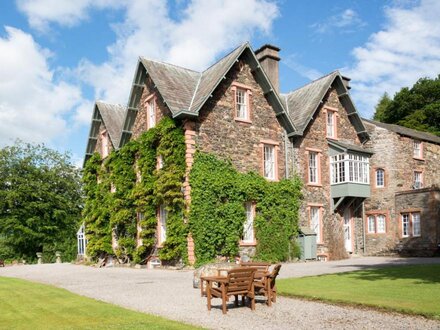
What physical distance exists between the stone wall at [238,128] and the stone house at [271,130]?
0.17ft

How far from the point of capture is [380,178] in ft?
108

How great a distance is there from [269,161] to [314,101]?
521 cm

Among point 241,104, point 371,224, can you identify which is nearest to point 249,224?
point 241,104

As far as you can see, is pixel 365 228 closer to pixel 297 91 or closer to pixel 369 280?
pixel 297 91

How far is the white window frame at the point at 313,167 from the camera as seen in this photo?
29.8 meters

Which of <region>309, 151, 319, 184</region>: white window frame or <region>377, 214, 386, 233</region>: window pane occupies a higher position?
<region>309, 151, 319, 184</region>: white window frame

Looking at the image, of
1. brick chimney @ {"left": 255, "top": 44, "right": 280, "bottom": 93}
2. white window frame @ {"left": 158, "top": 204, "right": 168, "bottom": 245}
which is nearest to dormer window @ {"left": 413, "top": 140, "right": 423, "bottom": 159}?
brick chimney @ {"left": 255, "top": 44, "right": 280, "bottom": 93}

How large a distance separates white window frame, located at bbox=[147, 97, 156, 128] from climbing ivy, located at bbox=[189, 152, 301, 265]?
4.59m

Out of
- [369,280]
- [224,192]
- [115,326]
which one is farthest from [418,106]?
[115,326]

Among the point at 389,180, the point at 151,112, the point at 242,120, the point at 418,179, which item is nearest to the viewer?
the point at 242,120

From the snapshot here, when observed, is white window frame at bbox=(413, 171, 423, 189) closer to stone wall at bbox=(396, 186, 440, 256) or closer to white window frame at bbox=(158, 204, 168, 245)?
stone wall at bbox=(396, 186, 440, 256)

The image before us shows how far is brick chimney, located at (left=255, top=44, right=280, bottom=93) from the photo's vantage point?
30953 mm

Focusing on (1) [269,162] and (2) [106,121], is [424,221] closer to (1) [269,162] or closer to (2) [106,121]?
(1) [269,162]

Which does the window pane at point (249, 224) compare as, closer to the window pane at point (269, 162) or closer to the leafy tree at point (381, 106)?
the window pane at point (269, 162)
